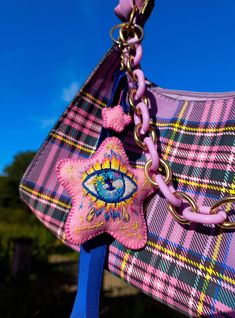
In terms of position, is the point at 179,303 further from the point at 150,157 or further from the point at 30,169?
the point at 30,169

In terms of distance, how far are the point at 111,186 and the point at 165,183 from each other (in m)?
0.07

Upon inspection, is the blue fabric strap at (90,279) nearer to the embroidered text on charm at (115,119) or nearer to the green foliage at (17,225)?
the embroidered text on charm at (115,119)

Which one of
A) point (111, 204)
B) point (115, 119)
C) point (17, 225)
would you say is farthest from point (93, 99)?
point (17, 225)

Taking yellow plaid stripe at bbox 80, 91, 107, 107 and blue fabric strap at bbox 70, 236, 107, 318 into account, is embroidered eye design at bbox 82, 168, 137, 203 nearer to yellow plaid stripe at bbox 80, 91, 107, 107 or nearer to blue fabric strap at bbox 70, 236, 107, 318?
blue fabric strap at bbox 70, 236, 107, 318

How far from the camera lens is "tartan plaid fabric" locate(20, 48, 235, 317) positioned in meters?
0.37

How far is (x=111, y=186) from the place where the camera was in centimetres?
41

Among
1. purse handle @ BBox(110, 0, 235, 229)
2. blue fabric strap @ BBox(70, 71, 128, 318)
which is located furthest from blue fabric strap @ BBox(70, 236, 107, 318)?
purse handle @ BBox(110, 0, 235, 229)

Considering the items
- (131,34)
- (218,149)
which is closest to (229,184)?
(218,149)

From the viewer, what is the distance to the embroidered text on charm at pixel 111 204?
0.41m

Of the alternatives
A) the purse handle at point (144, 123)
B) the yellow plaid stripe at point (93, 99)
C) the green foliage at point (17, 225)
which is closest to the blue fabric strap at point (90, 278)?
the purse handle at point (144, 123)

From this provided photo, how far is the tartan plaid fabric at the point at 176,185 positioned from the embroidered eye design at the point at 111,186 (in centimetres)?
4

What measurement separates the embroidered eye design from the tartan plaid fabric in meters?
0.04

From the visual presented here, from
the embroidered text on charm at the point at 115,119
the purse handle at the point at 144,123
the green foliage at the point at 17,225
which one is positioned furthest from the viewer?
the green foliage at the point at 17,225

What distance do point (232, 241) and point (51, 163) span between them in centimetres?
32
